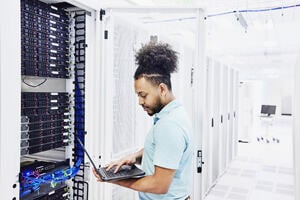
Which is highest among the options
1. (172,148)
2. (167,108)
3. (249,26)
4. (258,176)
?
(249,26)

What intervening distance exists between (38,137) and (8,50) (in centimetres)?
55

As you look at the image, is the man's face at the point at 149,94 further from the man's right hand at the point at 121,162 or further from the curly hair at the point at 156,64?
the man's right hand at the point at 121,162

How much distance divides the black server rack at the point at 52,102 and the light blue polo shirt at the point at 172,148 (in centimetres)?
64

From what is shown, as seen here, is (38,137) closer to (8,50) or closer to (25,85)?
(25,85)

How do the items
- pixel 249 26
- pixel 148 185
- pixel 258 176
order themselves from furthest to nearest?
pixel 249 26, pixel 258 176, pixel 148 185

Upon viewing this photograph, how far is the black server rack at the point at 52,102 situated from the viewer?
143cm

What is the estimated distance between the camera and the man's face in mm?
1228

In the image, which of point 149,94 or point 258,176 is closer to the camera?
point 149,94

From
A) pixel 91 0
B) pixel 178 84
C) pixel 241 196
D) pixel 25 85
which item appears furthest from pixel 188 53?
pixel 241 196

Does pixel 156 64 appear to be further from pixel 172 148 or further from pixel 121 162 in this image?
pixel 121 162

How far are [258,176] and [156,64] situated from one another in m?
4.01

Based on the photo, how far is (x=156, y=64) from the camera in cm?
127

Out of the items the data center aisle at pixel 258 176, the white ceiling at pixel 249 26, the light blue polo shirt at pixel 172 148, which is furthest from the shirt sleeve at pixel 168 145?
the data center aisle at pixel 258 176

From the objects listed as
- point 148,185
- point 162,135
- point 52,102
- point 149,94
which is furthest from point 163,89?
point 52,102
